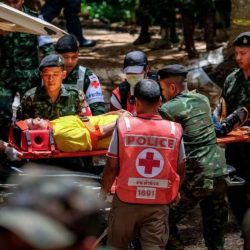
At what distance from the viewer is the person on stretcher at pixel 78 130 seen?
5777 millimetres

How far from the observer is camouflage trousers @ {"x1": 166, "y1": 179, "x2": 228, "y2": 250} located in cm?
587

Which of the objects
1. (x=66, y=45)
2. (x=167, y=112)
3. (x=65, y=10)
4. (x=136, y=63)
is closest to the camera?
(x=167, y=112)

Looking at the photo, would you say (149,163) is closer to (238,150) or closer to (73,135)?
(73,135)

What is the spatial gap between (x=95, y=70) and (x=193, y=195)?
18.4 ft

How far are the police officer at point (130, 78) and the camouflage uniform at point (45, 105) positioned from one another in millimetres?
492

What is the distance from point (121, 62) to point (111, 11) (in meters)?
6.97

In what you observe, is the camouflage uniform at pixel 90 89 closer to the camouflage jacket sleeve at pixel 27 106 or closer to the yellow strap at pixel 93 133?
the camouflage jacket sleeve at pixel 27 106

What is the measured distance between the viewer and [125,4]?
17.4 m

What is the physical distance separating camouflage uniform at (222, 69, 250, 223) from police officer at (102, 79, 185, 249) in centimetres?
154

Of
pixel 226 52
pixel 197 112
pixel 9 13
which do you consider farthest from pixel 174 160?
pixel 226 52

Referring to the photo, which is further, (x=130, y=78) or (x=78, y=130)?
(x=130, y=78)

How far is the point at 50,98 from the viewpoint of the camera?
617 cm

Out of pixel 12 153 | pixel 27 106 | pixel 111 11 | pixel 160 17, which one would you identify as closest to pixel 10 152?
pixel 12 153

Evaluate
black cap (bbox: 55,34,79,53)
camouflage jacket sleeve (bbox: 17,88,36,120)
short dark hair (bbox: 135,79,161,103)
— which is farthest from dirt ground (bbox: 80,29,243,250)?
short dark hair (bbox: 135,79,161,103)
